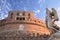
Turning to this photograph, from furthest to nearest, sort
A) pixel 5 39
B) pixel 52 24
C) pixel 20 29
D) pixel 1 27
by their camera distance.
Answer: pixel 1 27, pixel 20 29, pixel 5 39, pixel 52 24

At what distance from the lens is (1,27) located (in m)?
51.3

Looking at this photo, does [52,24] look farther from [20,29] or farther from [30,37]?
[20,29]

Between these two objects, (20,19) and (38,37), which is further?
(20,19)

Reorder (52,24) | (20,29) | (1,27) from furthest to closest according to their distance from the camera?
(1,27) → (20,29) → (52,24)

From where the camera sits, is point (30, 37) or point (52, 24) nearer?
point (52, 24)

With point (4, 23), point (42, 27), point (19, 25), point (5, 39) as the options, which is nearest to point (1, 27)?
point (4, 23)

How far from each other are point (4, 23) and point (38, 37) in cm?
1487

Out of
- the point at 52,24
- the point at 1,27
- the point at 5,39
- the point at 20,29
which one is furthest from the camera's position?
the point at 1,27

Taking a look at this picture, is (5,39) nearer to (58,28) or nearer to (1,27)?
(1,27)

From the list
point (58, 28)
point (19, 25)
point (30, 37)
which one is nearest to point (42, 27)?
point (19, 25)

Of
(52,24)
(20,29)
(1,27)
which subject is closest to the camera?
(52,24)

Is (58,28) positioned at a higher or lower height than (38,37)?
higher

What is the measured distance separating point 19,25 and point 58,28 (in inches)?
1579

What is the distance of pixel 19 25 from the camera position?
4922 centimetres
